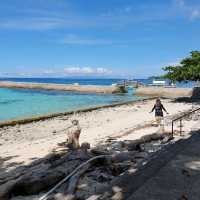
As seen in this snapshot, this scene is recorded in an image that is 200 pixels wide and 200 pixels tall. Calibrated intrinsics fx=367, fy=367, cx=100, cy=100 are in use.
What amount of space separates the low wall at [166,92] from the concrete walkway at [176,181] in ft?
136

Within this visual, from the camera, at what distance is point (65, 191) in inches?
289

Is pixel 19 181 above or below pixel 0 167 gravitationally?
above

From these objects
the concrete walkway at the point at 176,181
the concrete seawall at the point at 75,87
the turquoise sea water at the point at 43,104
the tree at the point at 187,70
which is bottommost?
the turquoise sea water at the point at 43,104

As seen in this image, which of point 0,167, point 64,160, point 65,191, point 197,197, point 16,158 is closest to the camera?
point 197,197

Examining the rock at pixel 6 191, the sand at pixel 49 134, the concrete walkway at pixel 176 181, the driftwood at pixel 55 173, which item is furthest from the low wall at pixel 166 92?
the rock at pixel 6 191

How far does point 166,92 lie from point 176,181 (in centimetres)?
4793

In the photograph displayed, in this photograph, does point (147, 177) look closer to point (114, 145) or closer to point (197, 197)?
point (197, 197)

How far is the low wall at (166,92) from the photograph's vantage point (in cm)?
5071

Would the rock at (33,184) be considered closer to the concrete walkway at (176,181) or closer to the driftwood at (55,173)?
the driftwood at (55,173)

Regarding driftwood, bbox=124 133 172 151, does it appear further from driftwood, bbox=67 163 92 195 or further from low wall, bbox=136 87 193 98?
low wall, bbox=136 87 193 98

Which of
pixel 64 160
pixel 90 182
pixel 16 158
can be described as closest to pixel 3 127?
pixel 16 158

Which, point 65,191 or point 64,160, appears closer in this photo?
point 65,191

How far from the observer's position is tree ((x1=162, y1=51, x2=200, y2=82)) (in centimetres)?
3394

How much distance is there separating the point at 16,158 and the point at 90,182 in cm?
601
